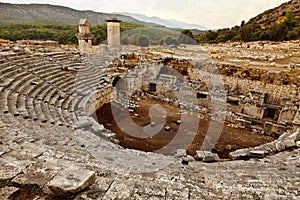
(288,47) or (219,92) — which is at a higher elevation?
(288,47)

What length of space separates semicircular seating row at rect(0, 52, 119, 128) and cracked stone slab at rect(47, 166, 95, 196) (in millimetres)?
4903

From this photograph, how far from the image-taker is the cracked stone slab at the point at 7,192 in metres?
2.49

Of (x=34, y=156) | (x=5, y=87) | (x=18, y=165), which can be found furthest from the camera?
(x=5, y=87)

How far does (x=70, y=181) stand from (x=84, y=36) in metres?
14.7

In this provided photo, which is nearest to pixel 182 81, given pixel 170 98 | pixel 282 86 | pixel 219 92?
pixel 170 98

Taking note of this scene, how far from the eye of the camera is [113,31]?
1683 centimetres

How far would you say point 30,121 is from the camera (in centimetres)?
657

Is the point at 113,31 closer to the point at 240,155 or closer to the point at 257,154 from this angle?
the point at 240,155

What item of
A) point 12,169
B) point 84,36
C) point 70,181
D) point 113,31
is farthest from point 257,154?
point 113,31

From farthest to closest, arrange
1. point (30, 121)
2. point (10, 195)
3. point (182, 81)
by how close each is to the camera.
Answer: point (182, 81) → point (30, 121) → point (10, 195)

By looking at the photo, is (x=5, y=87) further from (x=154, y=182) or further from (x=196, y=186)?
(x=196, y=186)

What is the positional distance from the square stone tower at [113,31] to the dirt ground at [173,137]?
22.5 feet

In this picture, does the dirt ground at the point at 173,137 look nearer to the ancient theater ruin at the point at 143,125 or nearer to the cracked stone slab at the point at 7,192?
the ancient theater ruin at the point at 143,125

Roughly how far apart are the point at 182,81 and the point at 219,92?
11.5 feet
